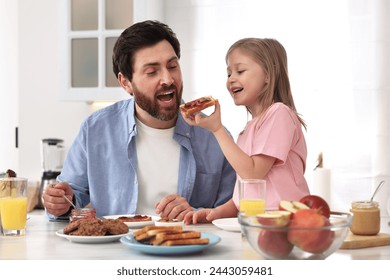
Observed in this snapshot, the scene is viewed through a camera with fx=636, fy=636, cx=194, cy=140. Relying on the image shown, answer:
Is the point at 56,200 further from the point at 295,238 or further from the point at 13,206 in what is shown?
the point at 295,238

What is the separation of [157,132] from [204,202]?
300mm

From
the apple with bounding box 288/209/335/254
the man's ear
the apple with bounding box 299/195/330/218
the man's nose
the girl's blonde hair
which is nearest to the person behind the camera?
the apple with bounding box 288/209/335/254

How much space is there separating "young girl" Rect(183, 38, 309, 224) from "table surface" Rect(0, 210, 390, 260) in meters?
0.24

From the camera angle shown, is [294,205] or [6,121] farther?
[6,121]

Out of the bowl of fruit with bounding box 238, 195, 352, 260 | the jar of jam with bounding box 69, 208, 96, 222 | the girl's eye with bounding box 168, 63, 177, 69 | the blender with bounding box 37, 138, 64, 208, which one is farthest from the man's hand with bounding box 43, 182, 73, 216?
the blender with bounding box 37, 138, 64, 208

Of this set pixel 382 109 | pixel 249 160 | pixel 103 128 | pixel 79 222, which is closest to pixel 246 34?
pixel 382 109

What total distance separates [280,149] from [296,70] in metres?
1.83

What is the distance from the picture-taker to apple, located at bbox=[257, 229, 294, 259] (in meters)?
1.15

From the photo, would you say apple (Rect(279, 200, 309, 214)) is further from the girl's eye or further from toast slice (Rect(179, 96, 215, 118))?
the girl's eye

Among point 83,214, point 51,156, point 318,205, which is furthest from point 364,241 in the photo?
point 51,156

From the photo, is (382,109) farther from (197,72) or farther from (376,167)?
(197,72)

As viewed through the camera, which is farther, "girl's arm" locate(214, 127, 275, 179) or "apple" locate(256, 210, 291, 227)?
"girl's arm" locate(214, 127, 275, 179)

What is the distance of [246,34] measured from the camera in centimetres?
366

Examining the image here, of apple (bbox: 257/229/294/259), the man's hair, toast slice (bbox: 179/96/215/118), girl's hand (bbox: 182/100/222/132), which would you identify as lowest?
apple (bbox: 257/229/294/259)
